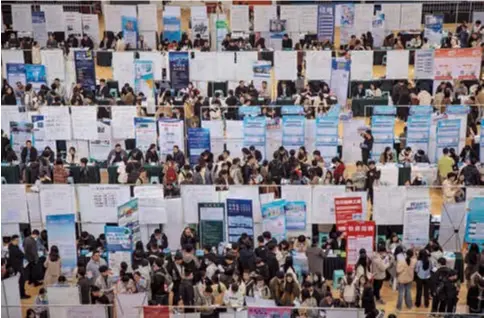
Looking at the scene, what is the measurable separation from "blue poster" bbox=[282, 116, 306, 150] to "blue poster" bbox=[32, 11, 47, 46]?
514 inches

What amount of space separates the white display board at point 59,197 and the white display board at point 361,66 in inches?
433

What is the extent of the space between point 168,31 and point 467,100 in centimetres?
1178

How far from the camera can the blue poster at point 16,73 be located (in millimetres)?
23938

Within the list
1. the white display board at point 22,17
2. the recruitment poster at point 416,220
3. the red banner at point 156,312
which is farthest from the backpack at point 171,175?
the white display board at point 22,17

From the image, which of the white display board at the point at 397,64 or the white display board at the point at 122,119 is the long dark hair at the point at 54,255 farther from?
the white display board at the point at 397,64

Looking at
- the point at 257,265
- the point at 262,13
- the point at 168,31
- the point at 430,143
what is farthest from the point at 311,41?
the point at 257,265

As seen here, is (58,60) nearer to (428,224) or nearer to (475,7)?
(428,224)

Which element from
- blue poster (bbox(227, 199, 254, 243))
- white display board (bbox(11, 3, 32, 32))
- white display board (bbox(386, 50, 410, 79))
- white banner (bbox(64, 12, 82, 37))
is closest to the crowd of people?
blue poster (bbox(227, 199, 254, 243))

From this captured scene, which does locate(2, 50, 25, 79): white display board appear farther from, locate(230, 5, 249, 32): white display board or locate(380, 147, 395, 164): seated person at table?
locate(380, 147, 395, 164): seated person at table

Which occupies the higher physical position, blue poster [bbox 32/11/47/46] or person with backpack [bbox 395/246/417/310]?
blue poster [bbox 32/11/47/46]

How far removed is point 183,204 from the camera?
16594mm

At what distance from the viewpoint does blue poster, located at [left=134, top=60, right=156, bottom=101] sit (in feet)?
79.3

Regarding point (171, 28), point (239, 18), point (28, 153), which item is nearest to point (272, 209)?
point (28, 153)

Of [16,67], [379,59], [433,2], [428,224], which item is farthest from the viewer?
[433,2]
